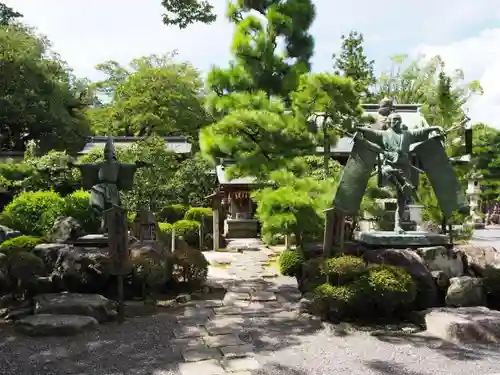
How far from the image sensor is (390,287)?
21.9 feet

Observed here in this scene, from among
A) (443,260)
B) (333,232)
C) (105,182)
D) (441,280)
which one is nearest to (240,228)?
(105,182)

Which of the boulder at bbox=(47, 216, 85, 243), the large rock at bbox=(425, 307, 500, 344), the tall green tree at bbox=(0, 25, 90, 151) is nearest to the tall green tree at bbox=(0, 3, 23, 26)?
the tall green tree at bbox=(0, 25, 90, 151)

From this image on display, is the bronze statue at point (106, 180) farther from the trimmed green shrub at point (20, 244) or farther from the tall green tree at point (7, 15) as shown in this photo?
the tall green tree at point (7, 15)

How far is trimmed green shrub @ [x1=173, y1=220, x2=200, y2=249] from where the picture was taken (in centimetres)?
1644

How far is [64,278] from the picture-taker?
8367 millimetres

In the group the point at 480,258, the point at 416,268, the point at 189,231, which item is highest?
the point at 480,258

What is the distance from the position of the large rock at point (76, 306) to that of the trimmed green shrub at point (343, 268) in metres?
3.48

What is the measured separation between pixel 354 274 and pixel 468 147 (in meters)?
3.82

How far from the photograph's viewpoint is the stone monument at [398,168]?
8.23 meters

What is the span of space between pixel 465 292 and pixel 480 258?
36.8 inches

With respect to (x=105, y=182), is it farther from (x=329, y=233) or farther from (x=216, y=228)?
(x=216, y=228)

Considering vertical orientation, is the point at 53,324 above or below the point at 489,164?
below

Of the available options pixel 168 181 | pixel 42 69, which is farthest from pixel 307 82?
pixel 42 69

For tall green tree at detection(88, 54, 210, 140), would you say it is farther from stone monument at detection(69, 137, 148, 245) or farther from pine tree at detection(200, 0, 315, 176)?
stone monument at detection(69, 137, 148, 245)
